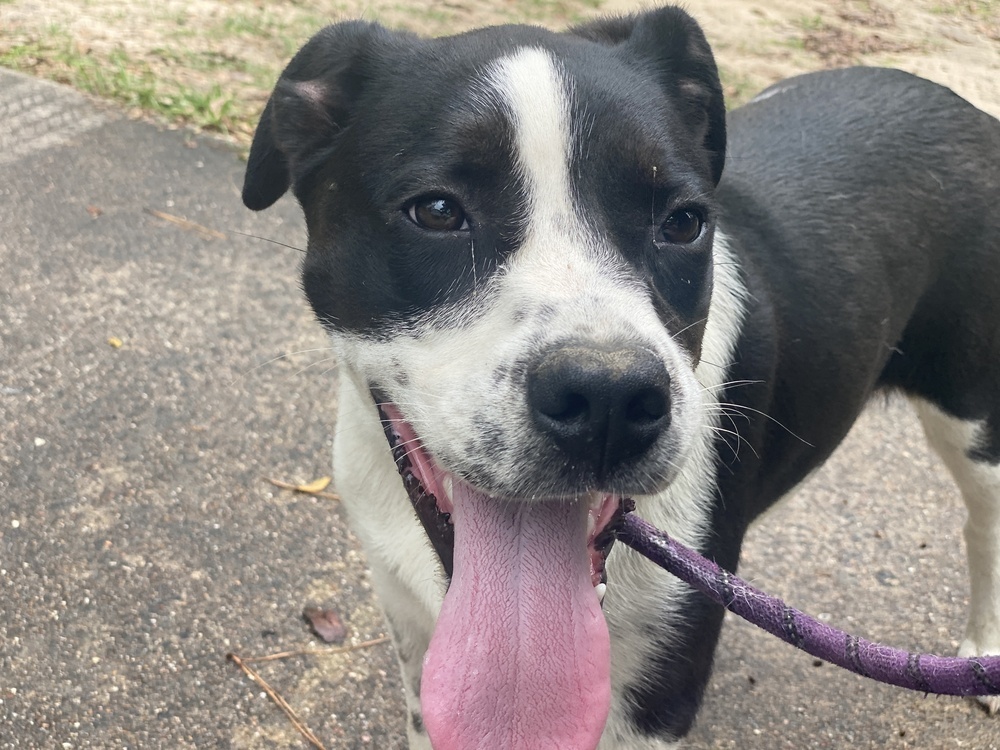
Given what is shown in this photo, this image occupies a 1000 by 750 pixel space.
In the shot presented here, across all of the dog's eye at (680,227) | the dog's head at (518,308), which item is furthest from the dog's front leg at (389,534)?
the dog's eye at (680,227)

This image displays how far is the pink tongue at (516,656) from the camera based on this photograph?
2.00m

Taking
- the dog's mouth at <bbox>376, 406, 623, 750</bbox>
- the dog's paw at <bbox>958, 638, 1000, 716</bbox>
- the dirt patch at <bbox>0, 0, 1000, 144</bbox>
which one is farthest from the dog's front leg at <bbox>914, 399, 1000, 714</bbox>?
the dirt patch at <bbox>0, 0, 1000, 144</bbox>

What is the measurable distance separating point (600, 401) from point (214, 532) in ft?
7.63

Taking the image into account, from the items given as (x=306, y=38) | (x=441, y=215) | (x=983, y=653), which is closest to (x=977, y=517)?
(x=983, y=653)

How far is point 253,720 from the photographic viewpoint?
121 inches

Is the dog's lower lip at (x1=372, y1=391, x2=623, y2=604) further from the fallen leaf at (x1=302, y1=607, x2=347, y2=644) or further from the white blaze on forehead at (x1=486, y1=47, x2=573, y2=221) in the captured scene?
the fallen leaf at (x1=302, y1=607, x2=347, y2=644)

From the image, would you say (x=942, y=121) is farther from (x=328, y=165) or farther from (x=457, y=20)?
(x=457, y=20)

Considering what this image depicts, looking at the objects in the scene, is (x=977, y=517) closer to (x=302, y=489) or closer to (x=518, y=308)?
(x=518, y=308)

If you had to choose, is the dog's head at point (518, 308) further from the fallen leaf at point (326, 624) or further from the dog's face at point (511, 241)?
the fallen leaf at point (326, 624)

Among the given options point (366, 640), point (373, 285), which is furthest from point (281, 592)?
point (373, 285)

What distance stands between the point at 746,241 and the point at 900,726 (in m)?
1.67

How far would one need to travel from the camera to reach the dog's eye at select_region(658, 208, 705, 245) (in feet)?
7.31

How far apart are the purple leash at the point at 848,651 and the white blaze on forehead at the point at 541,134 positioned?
76cm

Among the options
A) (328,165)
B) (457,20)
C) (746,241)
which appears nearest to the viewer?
(328,165)
